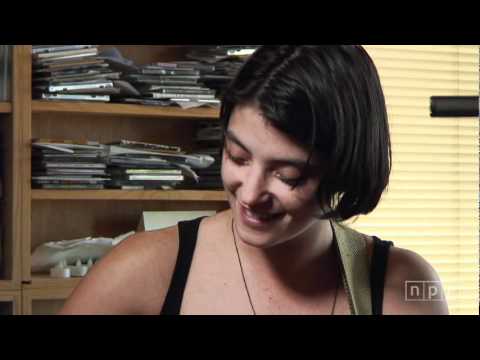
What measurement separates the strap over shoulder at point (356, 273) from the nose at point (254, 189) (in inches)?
5.2

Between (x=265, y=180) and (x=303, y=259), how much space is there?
15 centimetres

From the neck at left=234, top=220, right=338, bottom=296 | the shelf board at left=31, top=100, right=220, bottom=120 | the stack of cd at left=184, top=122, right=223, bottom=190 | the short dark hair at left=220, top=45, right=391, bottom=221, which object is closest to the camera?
the short dark hair at left=220, top=45, right=391, bottom=221

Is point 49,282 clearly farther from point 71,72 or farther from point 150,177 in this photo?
point 71,72

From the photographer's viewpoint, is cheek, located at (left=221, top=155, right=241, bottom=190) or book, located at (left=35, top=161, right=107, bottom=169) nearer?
cheek, located at (left=221, top=155, right=241, bottom=190)

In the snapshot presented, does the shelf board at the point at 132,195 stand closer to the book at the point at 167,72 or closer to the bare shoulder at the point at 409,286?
the book at the point at 167,72

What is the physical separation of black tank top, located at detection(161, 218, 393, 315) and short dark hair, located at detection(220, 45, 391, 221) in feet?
0.24

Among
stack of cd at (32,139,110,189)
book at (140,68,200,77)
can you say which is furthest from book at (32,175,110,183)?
book at (140,68,200,77)

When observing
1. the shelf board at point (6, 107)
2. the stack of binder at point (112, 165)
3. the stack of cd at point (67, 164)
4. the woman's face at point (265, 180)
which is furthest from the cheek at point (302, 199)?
the shelf board at point (6, 107)

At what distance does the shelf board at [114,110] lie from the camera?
1545 millimetres

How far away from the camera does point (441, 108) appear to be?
1.31m

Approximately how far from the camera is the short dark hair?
45.1 inches

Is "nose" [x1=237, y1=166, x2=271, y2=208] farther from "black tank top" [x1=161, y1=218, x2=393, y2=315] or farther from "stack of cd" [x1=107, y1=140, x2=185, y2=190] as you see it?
"stack of cd" [x1=107, y1=140, x2=185, y2=190]

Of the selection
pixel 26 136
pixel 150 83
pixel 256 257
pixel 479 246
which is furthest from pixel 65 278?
pixel 479 246

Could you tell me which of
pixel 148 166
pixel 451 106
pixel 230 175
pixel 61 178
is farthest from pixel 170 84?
pixel 451 106
